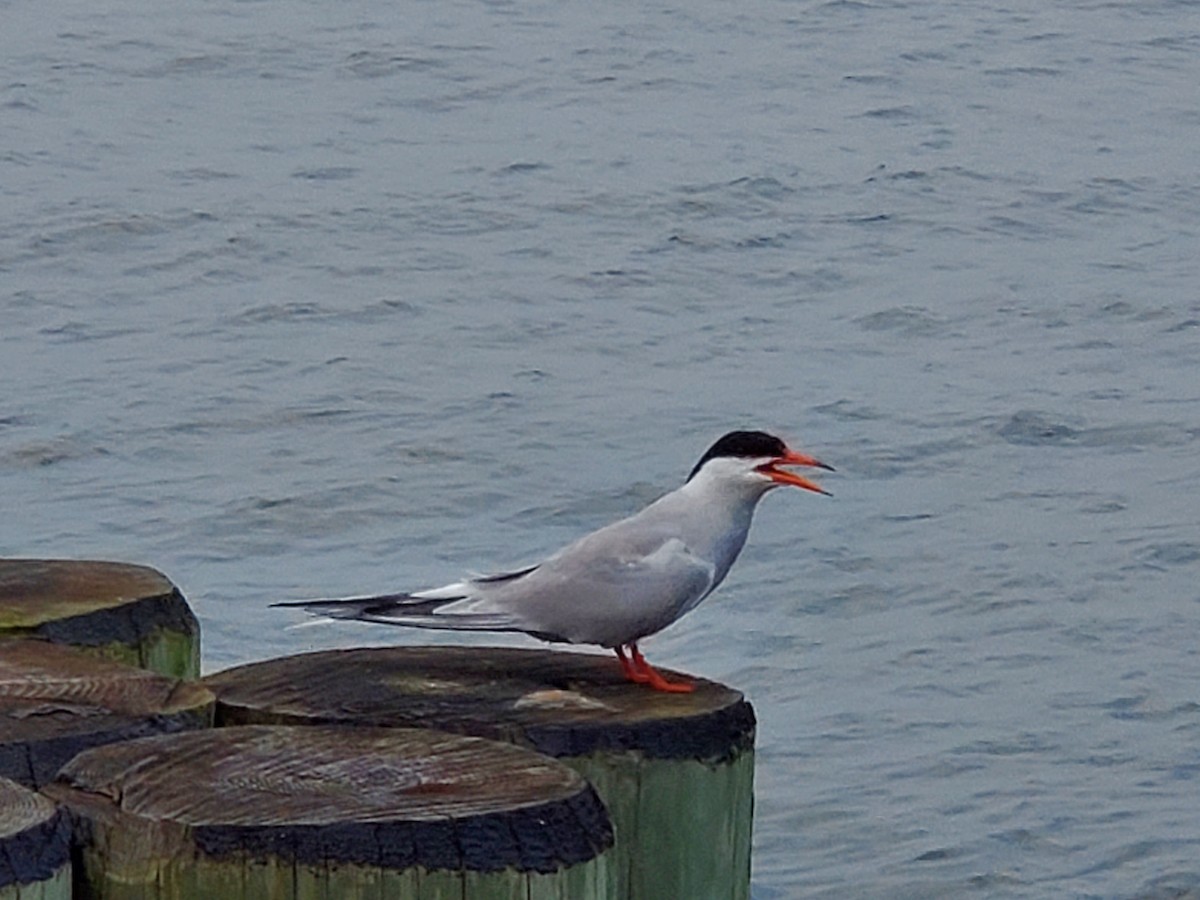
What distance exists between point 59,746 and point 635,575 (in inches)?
50.9

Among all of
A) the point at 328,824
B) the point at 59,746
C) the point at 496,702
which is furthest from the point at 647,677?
the point at 328,824

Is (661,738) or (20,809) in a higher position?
(20,809)

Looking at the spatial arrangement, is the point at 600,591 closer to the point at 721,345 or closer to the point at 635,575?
the point at 635,575

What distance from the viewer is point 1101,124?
19234 millimetres

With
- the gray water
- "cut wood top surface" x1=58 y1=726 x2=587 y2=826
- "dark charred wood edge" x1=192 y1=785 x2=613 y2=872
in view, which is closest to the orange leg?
"cut wood top surface" x1=58 y1=726 x2=587 y2=826

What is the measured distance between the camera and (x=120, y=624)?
452 centimetres

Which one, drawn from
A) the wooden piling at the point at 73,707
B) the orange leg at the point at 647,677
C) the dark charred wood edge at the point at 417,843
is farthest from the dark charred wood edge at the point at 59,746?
the orange leg at the point at 647,677

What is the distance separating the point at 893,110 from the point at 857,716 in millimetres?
10979

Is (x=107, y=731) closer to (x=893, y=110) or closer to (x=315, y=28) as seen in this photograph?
(x=893, y=110)

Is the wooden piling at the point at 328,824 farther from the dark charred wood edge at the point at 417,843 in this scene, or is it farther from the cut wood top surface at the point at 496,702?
the cut wood top surface at the point at 496,702

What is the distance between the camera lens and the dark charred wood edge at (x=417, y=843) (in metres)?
3.27

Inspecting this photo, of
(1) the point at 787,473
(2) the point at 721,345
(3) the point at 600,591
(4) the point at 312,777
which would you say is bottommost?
(2) the point at 721,345

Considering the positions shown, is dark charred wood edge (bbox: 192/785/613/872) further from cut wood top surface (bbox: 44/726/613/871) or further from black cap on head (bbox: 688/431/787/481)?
black cap on head (bbox: 688/431/787/481)

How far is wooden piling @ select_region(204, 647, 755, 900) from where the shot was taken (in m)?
3.91
